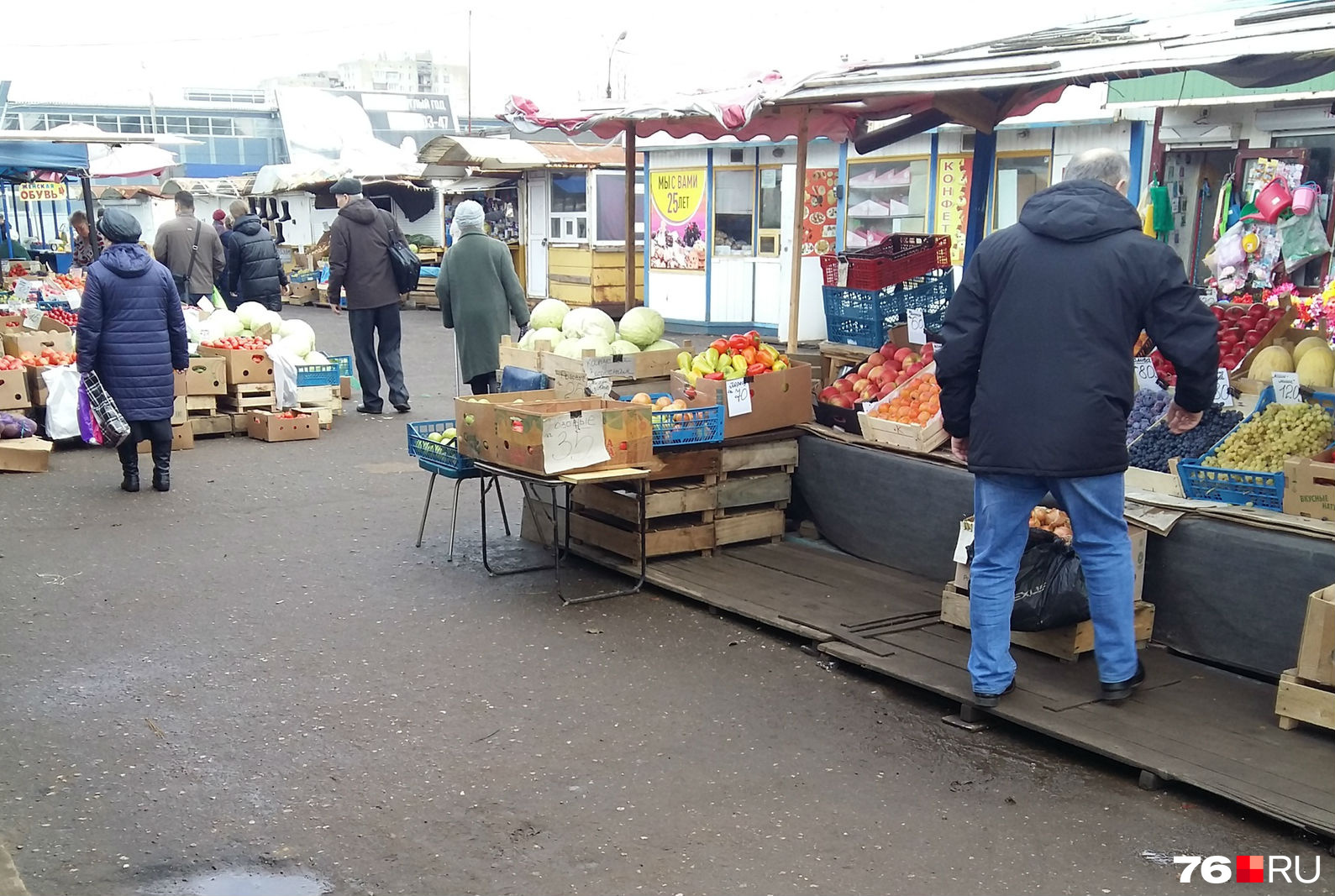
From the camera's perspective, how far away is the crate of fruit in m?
6.50

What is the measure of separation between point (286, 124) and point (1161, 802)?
46201 millimetres

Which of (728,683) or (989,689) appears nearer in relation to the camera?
(989,689)

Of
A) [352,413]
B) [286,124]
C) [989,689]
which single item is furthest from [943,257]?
[286,124]

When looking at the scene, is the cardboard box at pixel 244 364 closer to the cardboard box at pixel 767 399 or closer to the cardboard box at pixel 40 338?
the cardboard box at pixel 40 338

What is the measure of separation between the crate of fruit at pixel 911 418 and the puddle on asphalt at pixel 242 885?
3.95m

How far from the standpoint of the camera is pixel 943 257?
805 cm

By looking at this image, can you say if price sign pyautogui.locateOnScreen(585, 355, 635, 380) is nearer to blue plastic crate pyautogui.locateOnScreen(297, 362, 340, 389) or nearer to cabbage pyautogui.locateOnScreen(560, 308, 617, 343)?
cabbage pyautogui.locateOnScreen(560, 308, 617, 343)

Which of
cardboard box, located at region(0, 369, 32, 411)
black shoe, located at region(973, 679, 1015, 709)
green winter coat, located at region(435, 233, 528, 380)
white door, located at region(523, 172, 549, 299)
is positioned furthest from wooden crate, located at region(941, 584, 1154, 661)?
white door, located at region(523, 172, 549, 299)

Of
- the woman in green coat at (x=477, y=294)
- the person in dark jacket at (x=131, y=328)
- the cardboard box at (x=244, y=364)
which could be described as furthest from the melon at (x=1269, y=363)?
the cardboard box at (x=244, y=364)

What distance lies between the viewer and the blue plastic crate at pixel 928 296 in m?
7.90

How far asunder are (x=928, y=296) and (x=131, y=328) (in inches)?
217

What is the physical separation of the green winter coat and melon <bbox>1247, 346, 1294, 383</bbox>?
5596 millimetres

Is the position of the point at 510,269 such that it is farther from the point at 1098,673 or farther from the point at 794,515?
the point at 1098,673

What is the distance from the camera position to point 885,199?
53.3 feet
